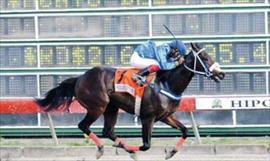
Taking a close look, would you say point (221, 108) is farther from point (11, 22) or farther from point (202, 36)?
point (11, 22)

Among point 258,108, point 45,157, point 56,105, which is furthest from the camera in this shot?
point 258,108

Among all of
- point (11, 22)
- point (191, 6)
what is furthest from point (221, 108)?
point (11, 22)

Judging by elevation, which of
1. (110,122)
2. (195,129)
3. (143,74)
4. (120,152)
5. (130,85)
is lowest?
(120,152)

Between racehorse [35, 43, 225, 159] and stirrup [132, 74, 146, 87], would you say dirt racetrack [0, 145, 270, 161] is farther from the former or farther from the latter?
stirrup [132, 74, 146, 87]

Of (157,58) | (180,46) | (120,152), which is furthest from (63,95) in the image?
(120,152)

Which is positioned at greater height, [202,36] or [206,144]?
[202,36]

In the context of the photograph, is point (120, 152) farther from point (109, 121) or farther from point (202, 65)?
point (202, 65)

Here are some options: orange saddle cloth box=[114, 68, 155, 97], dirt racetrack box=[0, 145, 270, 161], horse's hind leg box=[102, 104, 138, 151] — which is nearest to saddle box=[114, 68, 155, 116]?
orange saddle cloth box=[114, 68, 155, 97]

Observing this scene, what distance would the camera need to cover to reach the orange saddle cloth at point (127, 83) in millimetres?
11445

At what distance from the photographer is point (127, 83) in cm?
1152

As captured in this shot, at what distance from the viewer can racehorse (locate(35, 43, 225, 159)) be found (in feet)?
36.9

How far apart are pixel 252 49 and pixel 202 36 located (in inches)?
36.6

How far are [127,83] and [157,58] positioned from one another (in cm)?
51

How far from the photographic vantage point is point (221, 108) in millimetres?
15656
